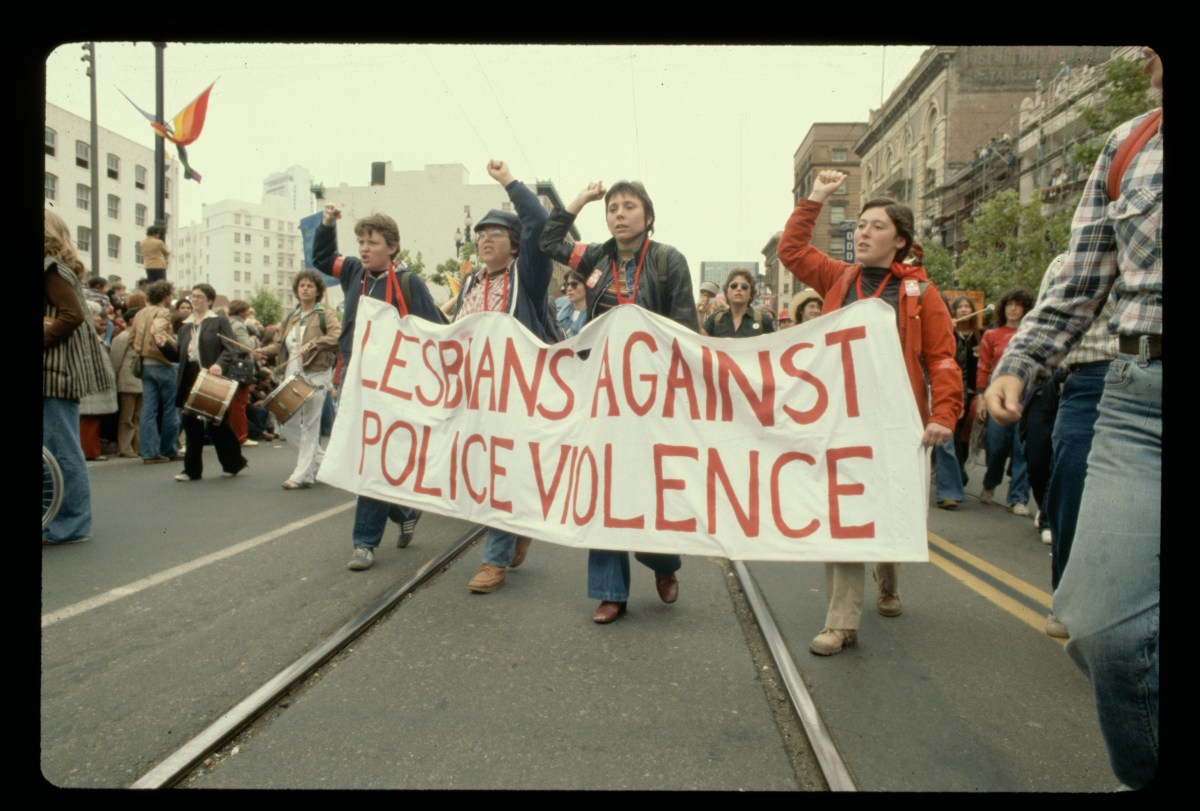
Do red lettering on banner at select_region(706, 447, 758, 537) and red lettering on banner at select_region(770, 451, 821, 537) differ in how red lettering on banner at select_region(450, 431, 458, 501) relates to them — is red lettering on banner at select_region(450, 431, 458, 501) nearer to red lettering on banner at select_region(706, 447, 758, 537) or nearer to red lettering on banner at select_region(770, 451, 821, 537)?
red lettering on banner at select_region(706, 447, 758, 537)

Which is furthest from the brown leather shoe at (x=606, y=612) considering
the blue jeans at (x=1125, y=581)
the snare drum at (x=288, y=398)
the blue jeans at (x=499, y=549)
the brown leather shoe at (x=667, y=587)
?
the snare drum at (x=288, y=398)

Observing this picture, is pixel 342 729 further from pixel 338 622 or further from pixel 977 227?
pixel 977 227

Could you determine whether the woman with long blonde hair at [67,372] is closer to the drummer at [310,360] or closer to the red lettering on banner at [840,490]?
the drummer at [310,360]

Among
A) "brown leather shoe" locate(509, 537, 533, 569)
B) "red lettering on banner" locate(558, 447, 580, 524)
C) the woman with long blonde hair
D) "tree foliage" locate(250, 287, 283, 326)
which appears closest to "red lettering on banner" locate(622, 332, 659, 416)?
"red lettering on banner" locate(558, 447, 580, 524)

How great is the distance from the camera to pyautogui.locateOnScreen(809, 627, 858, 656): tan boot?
3.50 metres

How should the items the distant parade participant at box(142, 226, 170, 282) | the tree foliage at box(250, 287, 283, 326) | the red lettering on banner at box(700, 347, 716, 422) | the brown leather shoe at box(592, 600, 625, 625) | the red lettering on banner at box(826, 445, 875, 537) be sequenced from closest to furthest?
the red lettering on banner at box(826, 445, 875, 537) → the red lettering on banner at box(700, 347, 716, 422) → the brown leather shoe at box(592, 600, 625, 625) → the distant parade participant at box(142, 226, 170, 282) → the tree foliage at box(250, 287, 283, 326)

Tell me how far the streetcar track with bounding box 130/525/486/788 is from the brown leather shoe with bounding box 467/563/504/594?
0.32 meters

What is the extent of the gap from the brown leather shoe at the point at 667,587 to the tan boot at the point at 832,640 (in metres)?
0.84

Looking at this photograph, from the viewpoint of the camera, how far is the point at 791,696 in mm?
2959

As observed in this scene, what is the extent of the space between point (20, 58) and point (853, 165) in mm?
86659

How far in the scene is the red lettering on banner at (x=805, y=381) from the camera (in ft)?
10.9

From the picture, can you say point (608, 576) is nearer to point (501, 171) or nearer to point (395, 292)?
point (501, 171)

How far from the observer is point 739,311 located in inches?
350

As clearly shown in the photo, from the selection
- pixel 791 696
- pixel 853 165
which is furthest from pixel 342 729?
pixel 853 165
